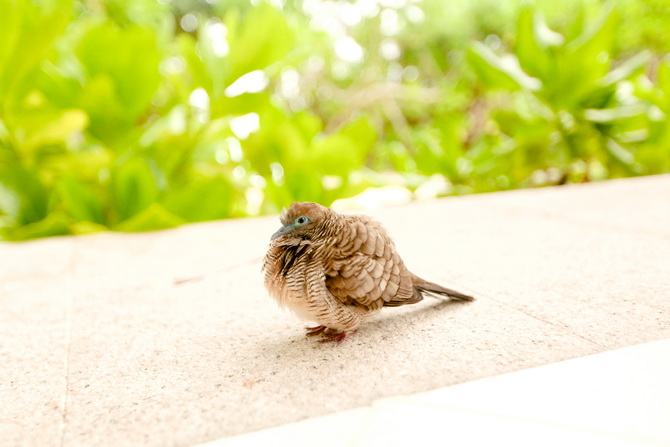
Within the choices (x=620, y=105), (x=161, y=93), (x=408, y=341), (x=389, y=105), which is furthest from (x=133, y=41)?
(x=389, y=105)

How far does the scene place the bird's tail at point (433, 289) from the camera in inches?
32.2

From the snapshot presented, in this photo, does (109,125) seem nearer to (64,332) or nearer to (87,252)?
(87,252)

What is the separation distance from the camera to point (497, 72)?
1902 millimetres

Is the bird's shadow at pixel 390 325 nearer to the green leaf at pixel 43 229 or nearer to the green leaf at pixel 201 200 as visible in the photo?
the green leaf at pixel 201 200

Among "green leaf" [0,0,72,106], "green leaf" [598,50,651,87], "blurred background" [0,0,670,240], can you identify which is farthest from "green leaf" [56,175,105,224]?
"green leaf" [598,50,651,87]

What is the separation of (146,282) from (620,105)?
1.80 m

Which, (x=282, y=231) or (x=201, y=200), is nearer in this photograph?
(x=282, y=231)

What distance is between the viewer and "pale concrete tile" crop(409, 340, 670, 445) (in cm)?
54

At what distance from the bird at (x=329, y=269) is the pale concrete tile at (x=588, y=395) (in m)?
0.17

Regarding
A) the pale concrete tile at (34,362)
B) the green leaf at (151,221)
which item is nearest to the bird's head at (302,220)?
the pale concrete tile at (34,362)

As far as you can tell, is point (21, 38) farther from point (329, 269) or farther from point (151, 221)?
point (329, 269)

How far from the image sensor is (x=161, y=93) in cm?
221

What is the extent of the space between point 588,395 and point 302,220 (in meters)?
0.40

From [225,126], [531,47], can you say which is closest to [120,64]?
[225,126]
